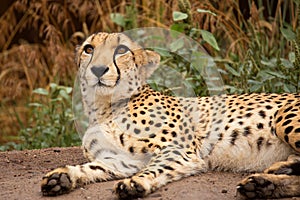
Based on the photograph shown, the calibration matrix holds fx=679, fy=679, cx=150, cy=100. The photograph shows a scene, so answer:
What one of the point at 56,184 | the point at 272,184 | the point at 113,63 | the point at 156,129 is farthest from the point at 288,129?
the point at 56,184

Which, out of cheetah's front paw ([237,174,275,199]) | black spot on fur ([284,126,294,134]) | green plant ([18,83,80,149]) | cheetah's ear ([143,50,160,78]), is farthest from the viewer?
green plant ([18,83,80,149])

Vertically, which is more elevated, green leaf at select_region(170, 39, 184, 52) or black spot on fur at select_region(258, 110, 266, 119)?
green leaf at select_region(170, 39, 184, 52)

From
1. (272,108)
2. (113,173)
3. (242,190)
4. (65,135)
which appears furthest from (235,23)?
(242,190)

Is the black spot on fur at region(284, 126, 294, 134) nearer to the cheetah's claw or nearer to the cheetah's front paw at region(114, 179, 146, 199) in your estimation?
the cheetah's front paw at region(114, 179, 146, 199)

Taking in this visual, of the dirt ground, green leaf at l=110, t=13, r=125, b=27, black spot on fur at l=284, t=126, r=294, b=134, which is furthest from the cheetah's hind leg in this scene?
green leaf at l=110, t=13, r=125, b=27

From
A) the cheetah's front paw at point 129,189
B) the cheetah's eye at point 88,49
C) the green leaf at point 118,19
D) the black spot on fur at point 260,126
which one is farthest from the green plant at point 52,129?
the cheetah's front paw at point 129,189

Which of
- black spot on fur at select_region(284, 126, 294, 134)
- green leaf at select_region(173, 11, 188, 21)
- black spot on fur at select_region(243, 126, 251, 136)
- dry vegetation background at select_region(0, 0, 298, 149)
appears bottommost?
black spot on fur at select_region(243, 126, 251, 136)

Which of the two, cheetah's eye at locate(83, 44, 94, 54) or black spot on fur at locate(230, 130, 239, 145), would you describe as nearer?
black spot on fur at locate(230, 130, 239, 145)

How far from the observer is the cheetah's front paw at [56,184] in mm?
2902

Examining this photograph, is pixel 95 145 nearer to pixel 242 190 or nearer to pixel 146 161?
pixel 146 161

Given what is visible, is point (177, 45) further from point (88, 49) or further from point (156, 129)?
point (156, 129)

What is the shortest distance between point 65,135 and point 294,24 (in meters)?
1.78

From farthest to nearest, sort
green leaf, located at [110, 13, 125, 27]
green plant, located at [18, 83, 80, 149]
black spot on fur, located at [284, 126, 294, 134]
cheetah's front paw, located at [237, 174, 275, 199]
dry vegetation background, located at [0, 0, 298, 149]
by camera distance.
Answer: green leaf, located at [110, 13, 125, 27] → dry vegetation background, located at [0, 0, 298, 149] → green plant, located at [18, 83, 80, 149] → black spot on fur, located at [284, 126, 294, 134] → cheetah's front paw, located at [237, 174, 275, 199]

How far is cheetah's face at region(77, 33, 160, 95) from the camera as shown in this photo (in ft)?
10.8
